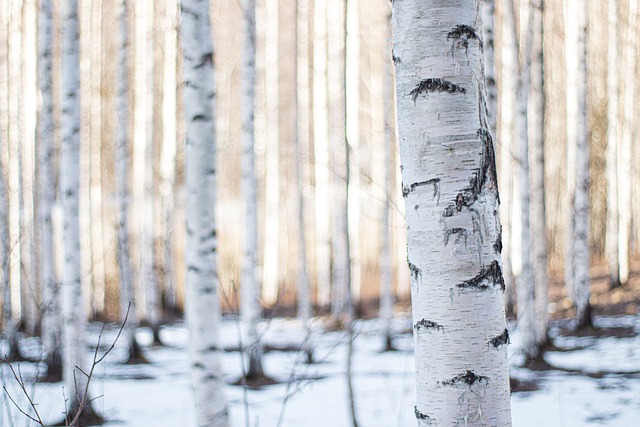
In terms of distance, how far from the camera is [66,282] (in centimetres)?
538

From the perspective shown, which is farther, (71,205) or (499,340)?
(71,205)

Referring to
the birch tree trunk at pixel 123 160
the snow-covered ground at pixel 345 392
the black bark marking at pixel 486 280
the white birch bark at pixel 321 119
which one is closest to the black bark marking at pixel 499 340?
the black bark marking at pixel 486 280

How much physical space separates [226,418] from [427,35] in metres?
2.63

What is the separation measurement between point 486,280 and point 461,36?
598 millimetres

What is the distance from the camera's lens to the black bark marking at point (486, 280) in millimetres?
1553

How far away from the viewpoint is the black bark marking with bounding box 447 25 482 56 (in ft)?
5.25

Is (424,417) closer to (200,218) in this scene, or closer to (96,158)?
(200,218)

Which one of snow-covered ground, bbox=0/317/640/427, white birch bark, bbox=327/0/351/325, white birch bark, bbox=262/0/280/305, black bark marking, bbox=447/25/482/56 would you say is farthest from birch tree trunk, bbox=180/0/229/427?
white birch bark, bbox=262/0/280/305

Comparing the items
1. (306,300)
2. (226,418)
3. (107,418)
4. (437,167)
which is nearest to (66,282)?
(107,418)

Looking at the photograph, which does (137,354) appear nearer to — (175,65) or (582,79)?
(175,65)

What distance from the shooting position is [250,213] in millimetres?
7629

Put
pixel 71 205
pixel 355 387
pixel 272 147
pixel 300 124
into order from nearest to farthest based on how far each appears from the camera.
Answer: pixel 71 205 → pixel 355 387 → pixel 300 124 → pixel 272 147

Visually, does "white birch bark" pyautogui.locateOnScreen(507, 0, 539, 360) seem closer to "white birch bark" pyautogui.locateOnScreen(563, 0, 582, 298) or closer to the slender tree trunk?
"white birch bark" pyautogui.locateOnScreen(563, 0, 582, 298)

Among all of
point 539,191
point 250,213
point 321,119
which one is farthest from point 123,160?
point 539,191
